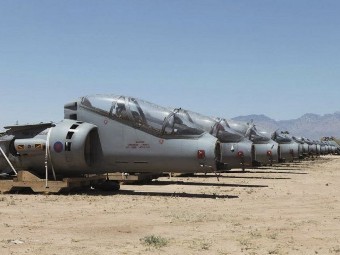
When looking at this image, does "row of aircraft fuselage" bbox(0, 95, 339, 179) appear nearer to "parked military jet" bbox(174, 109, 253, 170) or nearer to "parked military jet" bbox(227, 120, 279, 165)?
"parked military jet" bbox(174, 109, 253, 170)

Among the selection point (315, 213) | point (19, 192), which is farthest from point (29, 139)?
point (315, 213)

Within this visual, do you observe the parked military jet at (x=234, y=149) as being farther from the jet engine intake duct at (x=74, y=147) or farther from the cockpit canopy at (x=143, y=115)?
the jet engine intake duct at (x=74, y=147)

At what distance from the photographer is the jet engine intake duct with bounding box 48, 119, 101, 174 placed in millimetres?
14250

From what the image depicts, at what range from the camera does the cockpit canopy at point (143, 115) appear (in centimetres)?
1400

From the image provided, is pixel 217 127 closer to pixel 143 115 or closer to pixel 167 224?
pixel 143 115

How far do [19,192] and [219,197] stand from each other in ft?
20.4

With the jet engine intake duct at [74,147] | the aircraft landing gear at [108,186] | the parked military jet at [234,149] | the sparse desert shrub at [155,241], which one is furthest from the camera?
the parked military jet at [234,149]

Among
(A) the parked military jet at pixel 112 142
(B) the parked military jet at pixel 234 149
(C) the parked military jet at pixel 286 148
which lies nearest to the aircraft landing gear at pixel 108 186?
(A) the parked military jet at pixel 112 142

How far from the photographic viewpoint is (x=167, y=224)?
358 inches

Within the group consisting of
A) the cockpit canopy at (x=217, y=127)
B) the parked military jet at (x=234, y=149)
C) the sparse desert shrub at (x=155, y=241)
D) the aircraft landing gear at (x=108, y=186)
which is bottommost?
the sparse desert shrub at (x=155, y=241)

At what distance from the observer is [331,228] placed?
8711 millimetres

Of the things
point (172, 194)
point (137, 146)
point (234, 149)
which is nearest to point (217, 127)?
point (234, 149)

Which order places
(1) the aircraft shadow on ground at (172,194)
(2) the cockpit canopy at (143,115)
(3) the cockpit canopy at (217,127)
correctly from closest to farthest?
(2) the cockpit canopy at (143,115), (1) the aircraft shadow on ground at (172,194), (3) the cockpit canopy at (217,127)

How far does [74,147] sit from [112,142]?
113cm
